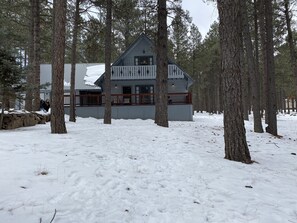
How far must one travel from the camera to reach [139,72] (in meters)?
25.9

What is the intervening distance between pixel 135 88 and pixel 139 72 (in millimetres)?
2167

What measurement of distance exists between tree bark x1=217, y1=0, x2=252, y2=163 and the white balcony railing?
1888 cm

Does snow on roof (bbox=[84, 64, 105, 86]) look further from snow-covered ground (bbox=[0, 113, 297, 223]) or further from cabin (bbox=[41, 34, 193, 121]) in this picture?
snow-covered ground (bbox=[0, 113, 297, 223])

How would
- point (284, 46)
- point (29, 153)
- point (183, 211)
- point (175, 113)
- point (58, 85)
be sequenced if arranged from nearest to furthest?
point (183, 211), point (29, 153), point (58, 85), point (284, 46), point (175, 113)

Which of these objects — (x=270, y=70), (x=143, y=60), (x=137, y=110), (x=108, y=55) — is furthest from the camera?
(x=143, y=60)

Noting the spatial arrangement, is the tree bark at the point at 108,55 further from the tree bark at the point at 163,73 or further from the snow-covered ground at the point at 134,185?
the snow-covered ground at the point at 134,185

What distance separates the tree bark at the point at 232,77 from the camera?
271 inches

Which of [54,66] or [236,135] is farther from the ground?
[54,66]

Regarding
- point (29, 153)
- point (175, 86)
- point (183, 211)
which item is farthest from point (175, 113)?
point (183, 211)

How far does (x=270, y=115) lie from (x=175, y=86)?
48.0 ft

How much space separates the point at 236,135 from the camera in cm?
695

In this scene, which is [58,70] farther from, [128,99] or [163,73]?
[128,99]

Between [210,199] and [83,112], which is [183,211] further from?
[83,112]

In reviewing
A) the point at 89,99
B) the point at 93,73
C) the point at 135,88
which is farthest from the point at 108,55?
the point at 93,73
